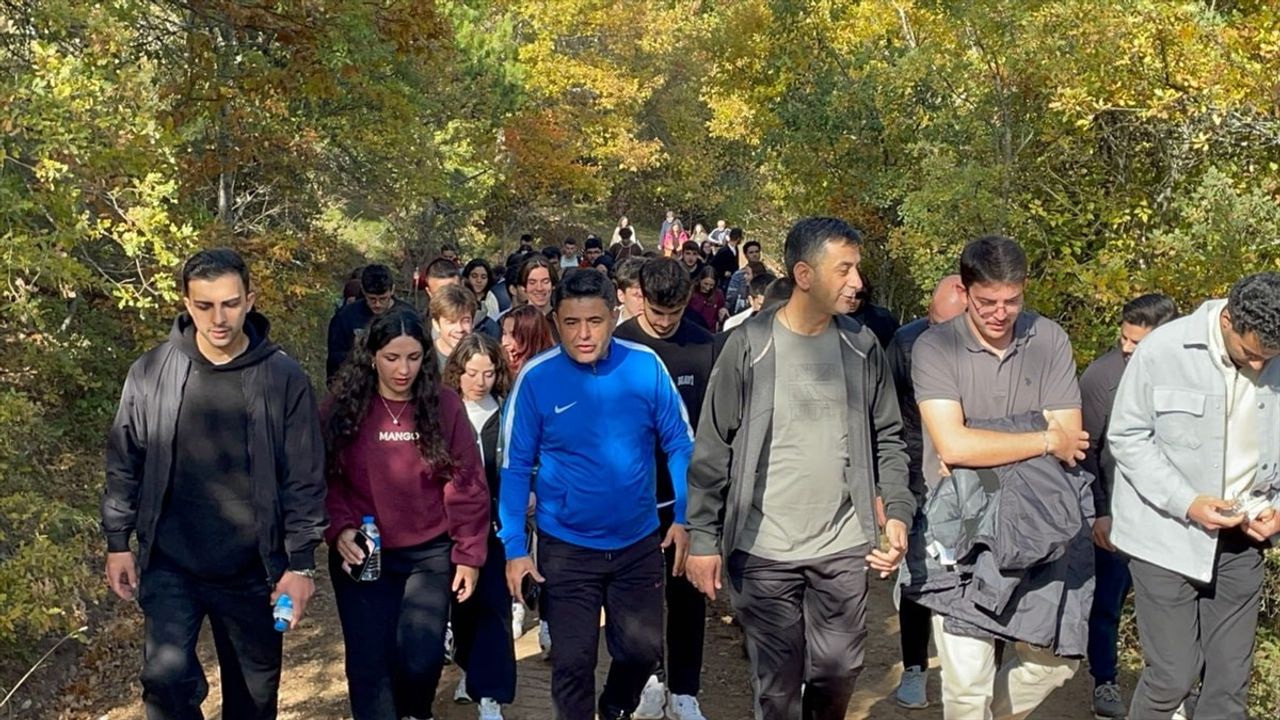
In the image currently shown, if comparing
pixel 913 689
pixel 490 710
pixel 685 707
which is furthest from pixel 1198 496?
pixel 490 710

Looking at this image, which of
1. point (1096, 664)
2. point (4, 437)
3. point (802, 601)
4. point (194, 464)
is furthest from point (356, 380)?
point (1096, 664)

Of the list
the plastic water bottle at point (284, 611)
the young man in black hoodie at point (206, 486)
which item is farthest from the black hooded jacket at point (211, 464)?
the plastic water bottle at point (284, 611)

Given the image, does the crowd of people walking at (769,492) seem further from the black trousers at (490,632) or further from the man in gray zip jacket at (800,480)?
the black trousers at (490,632)

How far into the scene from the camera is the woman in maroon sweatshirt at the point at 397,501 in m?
5.34

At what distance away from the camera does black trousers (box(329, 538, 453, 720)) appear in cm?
536

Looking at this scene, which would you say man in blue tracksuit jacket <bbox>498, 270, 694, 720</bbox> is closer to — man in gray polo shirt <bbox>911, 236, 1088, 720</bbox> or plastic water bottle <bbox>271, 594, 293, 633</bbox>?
plastic water bottle <bbox>271, 594, 293, 633</bbox>

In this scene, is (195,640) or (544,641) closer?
(195,640)

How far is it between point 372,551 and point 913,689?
9.96ft

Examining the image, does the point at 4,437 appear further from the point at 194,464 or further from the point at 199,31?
the point at 199,31

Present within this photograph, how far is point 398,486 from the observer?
5348 mm

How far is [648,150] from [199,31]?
2874 centimetres

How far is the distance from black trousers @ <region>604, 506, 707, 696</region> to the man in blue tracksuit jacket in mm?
849

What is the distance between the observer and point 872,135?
A: 17.9m

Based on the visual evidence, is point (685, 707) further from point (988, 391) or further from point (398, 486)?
point (988, 391)
